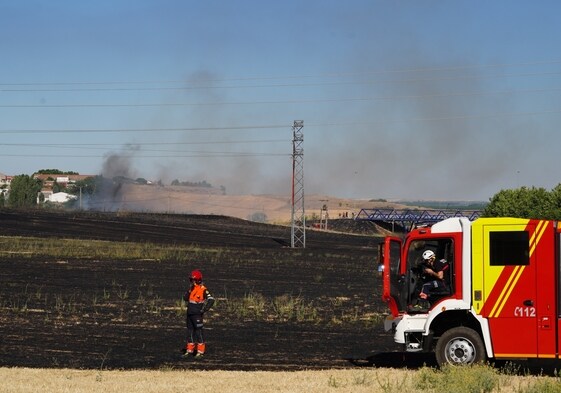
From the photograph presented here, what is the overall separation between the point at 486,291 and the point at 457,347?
47.5 inches

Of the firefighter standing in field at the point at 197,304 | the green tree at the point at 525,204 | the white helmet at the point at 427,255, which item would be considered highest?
the green tree at the point at 525,204

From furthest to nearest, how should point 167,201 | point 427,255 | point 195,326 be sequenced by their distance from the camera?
point 167,201, point 195,326, point 427,255

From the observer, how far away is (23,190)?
150 m

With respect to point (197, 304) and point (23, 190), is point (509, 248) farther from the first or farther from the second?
point (23, 190)

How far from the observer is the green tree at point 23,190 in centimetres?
14875

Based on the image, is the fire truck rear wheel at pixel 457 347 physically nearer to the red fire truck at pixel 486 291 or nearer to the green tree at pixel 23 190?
the red fire truck at pixel 486 291

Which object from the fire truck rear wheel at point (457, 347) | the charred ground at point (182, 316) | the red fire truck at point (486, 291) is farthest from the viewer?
the charred ground at point (182, 316)

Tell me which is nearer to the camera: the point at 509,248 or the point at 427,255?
the point at 509,248

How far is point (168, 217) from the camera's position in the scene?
112 m

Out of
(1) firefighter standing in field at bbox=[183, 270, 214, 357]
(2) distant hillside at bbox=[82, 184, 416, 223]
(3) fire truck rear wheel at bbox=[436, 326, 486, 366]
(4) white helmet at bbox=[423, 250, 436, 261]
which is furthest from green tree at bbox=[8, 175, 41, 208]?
(3) fire truck rear wheel at bbox=[436, 326, 486, 366]

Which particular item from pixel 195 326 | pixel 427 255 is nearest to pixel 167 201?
pixel 195 326

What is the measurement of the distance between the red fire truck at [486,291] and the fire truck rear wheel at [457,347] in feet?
0.06

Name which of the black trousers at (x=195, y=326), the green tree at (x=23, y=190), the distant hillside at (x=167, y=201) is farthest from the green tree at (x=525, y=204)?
the green tree at (x=23, y=190)

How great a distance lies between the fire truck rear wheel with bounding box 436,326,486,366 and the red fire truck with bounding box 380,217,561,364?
2 centimetres
